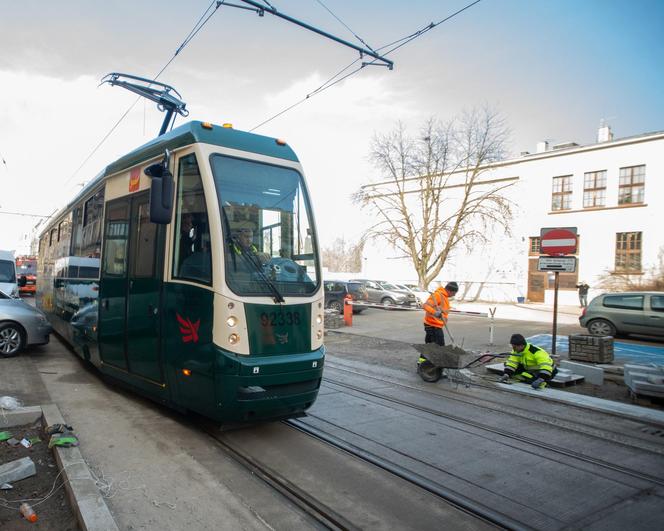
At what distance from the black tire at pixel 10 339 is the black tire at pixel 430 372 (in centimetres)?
807

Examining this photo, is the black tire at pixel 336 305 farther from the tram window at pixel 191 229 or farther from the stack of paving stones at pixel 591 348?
the tram window at pixel 191 229

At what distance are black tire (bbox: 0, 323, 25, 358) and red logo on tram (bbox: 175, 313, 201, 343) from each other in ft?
21.8

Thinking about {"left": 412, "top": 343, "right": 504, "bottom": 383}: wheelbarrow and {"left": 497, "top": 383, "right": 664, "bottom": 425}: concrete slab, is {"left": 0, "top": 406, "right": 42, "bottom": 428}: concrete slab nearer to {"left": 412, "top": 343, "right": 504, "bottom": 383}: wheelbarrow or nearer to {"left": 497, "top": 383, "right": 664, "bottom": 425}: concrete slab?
{"left": 412, "top": 343, "right": 504, "bottom": 383}: wheelbarrow

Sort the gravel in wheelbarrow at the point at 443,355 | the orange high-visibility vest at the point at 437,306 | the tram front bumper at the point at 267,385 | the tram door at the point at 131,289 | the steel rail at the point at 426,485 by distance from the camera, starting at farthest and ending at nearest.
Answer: the orange high-visibility vest at the point at 437,306
the gravel in wheelbarrow at the point at 443,355
the tram door at the point at 131,289
the tram front bumper at the point at 267,385
the steel rail at the point at 426,485

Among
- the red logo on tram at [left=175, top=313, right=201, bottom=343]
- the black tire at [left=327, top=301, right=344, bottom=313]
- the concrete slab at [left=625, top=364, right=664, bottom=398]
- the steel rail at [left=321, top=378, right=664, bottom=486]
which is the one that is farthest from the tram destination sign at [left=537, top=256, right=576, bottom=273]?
the black tire at [left=327, top=301, right=344, bottom=313]

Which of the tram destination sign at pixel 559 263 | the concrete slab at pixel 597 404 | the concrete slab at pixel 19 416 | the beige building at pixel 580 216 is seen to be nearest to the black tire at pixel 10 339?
the concrete slab at pixel 19 416

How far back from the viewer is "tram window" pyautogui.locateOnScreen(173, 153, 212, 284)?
5.20 meters

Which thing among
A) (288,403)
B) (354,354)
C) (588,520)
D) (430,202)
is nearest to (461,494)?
(588,520)

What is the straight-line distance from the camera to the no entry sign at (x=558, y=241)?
10.9m

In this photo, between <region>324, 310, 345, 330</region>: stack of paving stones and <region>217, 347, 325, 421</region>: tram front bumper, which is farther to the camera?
<region>324, 310, 345, 330</region>: stack of paving stones

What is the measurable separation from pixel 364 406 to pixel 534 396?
308 centimetres

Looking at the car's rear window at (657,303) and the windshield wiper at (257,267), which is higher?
the windshield wiper at (257,267)

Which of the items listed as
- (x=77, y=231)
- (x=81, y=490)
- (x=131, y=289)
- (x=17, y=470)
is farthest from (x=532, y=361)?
(x=77, y=231)

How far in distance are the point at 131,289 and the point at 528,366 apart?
22.8 ft
